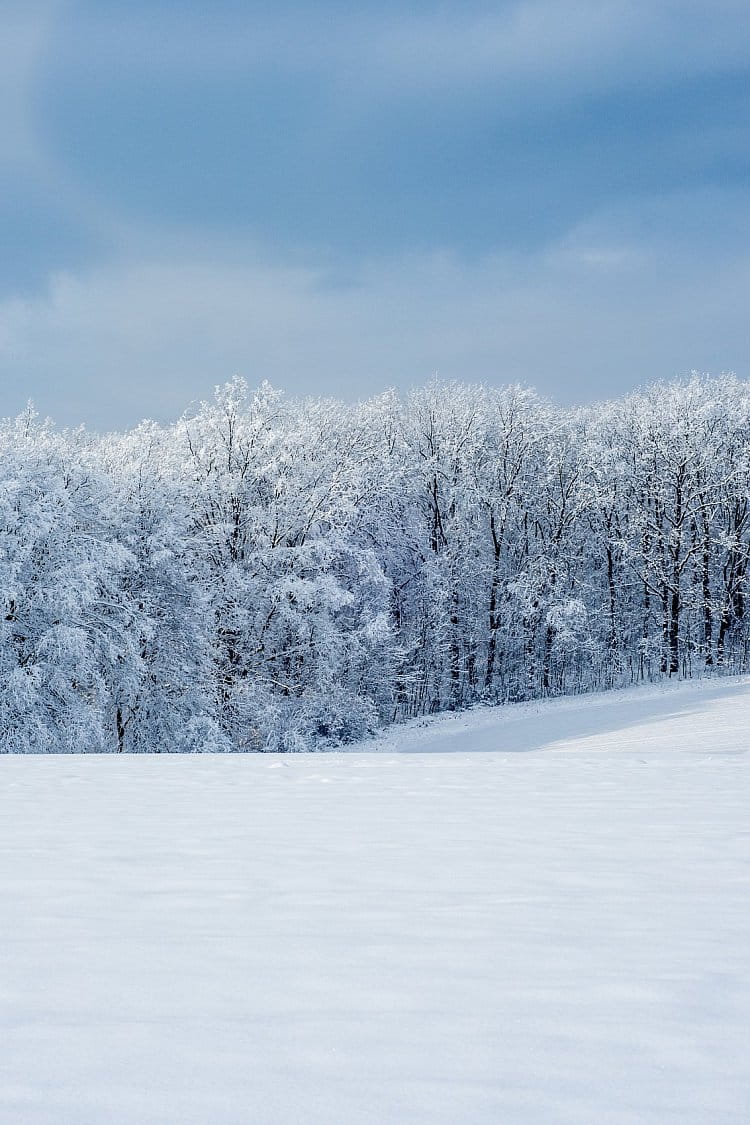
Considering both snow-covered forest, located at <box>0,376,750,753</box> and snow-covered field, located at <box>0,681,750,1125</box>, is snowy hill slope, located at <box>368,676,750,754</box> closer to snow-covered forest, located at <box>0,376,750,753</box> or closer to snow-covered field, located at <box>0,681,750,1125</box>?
snow-covered forest, located at <box>0,376,750,753</box>

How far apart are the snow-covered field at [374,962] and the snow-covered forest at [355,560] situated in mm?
15993

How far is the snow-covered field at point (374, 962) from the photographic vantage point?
6.89 feet

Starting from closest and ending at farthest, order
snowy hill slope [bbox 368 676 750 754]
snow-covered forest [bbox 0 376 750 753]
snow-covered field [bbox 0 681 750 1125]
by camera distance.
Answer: snow-covered field [bbox 0 681 750 1125]
snowy hill slope [bbox 368 676 750 754]
snow-covered forest [bbox 0 376 750 753]

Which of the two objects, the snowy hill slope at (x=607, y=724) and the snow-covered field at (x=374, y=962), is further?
the snowy hill slope at (x=607, y=724)

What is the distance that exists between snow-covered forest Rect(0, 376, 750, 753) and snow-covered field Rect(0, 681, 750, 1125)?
16.0 m

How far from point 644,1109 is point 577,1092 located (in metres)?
0.14

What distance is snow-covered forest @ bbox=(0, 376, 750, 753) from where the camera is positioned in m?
22.3

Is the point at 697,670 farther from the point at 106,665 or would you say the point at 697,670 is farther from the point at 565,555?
the point at 106,665

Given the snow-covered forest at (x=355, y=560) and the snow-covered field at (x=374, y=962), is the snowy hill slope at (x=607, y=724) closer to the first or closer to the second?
the snow-covered forest at (x=355, y=560)

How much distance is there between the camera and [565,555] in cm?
3428

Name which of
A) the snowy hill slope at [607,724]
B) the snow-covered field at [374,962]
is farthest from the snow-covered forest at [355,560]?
the snow-covered field at [374,962]

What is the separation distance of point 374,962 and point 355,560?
2475cm

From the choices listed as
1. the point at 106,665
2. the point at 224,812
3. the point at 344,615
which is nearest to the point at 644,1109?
the point at 224,812

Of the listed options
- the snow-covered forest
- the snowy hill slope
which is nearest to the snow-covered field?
the snowy hill slope
